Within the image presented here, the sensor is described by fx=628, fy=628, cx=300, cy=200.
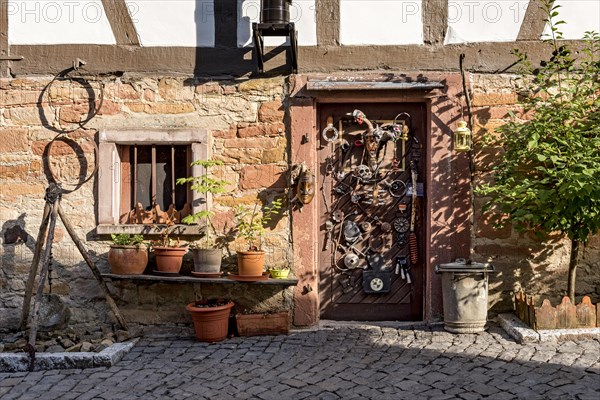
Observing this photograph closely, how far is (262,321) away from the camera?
538 cm

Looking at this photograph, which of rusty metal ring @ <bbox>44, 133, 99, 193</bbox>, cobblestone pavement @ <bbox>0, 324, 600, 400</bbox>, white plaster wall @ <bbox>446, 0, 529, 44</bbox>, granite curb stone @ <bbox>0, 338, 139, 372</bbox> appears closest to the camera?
cobblestone pavement @ <bbox>0, 324, 600, 400</bbox>

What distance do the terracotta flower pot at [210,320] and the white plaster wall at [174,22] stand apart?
2318 mm

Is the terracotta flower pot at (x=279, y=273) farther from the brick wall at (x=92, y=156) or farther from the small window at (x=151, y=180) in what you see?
the small window at (x=151, y=180)

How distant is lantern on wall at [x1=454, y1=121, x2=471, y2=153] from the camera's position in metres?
5.19

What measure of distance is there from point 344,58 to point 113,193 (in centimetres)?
240

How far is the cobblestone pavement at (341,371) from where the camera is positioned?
3939 mm

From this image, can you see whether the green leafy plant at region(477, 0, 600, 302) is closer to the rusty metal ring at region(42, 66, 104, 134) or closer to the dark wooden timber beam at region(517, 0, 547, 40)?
the dark wooden timber beam at region(517, 0, 547, 40)

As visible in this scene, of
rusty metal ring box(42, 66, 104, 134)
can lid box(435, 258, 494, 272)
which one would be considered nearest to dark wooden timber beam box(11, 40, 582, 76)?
rusty metal ring box(42, 66, 104, 134)

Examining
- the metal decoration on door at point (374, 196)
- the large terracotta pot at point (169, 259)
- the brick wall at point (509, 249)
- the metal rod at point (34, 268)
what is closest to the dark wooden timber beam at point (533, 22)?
the brick wall at point (509, 249)

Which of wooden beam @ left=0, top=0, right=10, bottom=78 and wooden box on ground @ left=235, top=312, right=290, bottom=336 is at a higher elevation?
wooden beam @ left=0, top=0, right=10, bottom=78

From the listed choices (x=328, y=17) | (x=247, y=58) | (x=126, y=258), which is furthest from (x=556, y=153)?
(x=126, y=258)

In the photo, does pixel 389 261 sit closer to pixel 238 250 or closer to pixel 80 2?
pixel 238 250

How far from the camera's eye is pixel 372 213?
5.72 m

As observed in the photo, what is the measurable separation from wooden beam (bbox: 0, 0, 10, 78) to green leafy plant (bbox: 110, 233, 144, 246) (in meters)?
1.81
